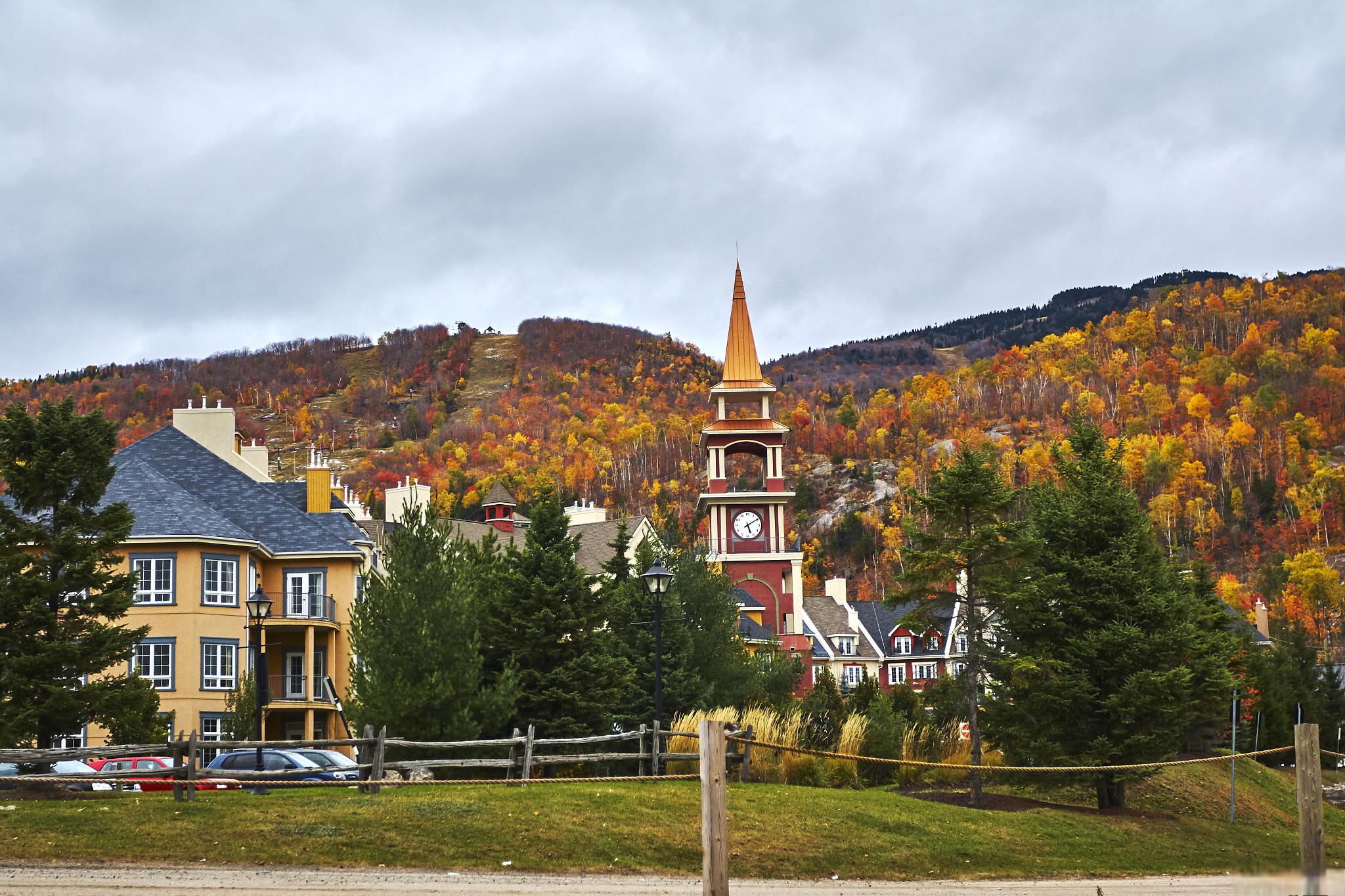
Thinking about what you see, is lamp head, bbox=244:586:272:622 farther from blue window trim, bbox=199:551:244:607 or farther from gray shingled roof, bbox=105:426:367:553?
gray shingled roof, bbox=105:426:367:553

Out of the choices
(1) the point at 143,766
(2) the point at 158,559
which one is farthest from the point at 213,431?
(1) the point at 143,766

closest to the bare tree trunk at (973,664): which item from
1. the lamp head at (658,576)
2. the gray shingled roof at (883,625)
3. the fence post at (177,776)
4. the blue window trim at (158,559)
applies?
the lamp head at (658,576)

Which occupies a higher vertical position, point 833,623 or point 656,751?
point 656,751

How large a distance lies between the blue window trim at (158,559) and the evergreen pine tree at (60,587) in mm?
16583

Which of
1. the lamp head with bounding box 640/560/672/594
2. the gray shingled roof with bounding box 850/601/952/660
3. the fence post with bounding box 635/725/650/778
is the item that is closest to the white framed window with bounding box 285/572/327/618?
the lamp head with bounding box 640/560/672/594

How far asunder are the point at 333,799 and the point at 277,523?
1162 inches

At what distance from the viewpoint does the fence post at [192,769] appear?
2216 cm

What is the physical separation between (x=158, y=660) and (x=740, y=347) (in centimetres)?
4802

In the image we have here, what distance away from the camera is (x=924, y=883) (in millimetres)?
20422

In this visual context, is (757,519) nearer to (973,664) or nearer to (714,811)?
(973,664)

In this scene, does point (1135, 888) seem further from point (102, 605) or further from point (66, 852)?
point (102, 605)

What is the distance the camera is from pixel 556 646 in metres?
35.1

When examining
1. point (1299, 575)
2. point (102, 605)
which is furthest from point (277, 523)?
point (1299, 575)

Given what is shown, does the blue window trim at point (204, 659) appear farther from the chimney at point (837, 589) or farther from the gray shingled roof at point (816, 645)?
the chimney at point (837, 589)
